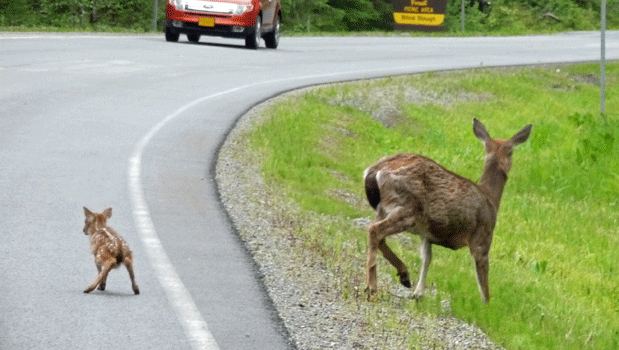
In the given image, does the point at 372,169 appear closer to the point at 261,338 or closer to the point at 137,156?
the point at 261,338

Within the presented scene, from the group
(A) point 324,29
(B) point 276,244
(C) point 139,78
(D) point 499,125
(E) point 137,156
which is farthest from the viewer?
(A) point 324,29

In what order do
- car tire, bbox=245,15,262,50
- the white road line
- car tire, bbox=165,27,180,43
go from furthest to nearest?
car tire, bbox=165,27,180,43 < car tire, bbox=245,15,262,50 < the white road line

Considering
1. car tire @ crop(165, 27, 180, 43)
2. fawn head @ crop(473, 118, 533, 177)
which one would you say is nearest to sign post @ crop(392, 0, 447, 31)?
car tire @ crop(165, 27, 180, 43)

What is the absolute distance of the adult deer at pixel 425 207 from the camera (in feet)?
24.9

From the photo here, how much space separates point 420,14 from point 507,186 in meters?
35.4

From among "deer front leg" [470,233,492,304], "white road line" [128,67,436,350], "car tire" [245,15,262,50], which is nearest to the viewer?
"white road line" [128,67,436,350]

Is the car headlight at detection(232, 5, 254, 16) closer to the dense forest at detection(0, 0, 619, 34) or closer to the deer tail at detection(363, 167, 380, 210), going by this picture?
the dense forest at detection(0, 0, 619, 34)

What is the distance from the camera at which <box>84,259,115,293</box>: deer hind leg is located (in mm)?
7508

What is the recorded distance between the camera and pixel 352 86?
23203mm

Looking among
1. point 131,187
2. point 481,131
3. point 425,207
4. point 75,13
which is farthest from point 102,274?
point 75,13

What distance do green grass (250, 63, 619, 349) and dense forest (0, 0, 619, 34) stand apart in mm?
23554

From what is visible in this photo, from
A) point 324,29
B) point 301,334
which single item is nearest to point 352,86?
point 301,334

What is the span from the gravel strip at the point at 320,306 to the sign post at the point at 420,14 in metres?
40.7

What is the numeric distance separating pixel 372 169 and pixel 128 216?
3.29m
